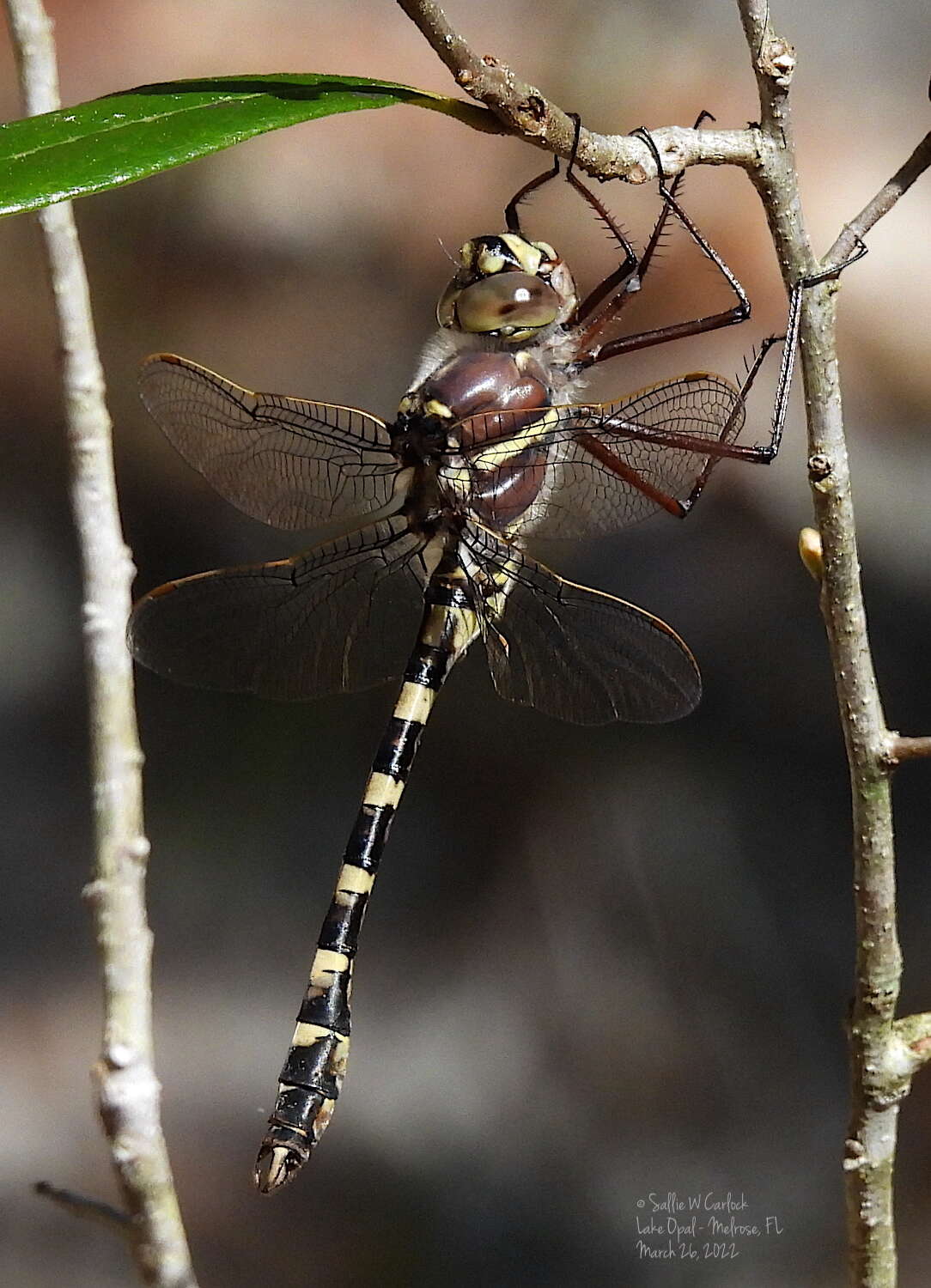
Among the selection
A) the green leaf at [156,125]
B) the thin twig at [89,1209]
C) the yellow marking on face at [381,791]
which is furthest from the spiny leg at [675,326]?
the thin twig at [89,1209]

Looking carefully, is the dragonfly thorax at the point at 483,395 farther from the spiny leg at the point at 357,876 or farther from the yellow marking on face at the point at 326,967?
the yellow marking on face at the point at 326,967

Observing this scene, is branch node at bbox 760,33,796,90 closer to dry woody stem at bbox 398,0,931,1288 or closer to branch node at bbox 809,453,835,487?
dry woody stem at bbox 398,0,931,1288

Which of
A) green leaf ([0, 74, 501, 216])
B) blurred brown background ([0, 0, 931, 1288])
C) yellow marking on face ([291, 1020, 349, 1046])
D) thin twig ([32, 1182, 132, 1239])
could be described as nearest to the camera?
green leaf ([0, 74, 501, 216])

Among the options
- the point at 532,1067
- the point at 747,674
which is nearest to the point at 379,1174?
the point at 532,1067

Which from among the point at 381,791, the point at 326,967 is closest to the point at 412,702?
the point at 381,791

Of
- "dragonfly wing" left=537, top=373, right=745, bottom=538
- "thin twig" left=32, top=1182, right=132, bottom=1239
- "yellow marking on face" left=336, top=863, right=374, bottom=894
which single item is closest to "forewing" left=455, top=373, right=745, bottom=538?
"dragonfly wing" left=537, top=373, right=745, bottom=538

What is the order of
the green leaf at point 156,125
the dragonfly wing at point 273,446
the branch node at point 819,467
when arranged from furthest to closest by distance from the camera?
the dragonfly wing at point 273,446 < the branch node at point 819,467 < the green leaf at point 156,125

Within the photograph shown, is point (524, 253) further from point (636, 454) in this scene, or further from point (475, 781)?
point (475, 781)
